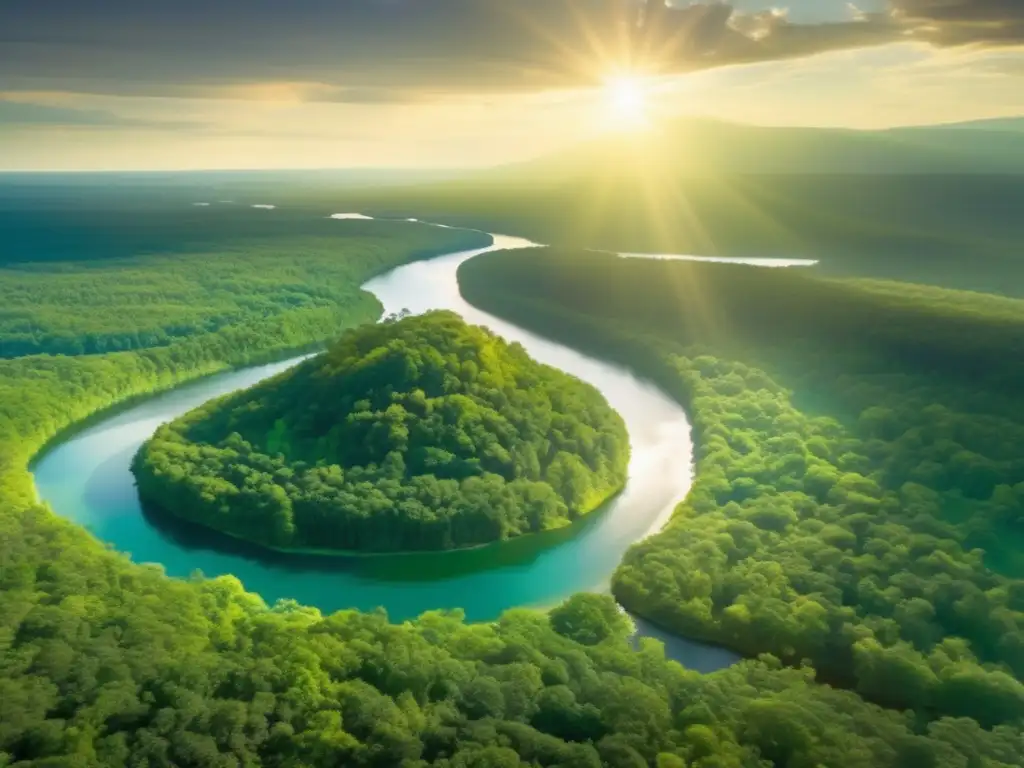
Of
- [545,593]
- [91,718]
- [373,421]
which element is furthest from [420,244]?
[91,718]

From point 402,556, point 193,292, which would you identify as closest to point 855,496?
point 402,556

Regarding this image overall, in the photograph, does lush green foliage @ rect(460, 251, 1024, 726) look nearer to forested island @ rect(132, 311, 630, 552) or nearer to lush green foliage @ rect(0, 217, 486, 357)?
forested island @ rect(132, 311, 630, 552)

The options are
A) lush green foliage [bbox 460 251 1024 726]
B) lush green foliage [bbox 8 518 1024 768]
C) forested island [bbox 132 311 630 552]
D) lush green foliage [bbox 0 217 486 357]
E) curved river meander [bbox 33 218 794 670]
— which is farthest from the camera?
lush green foliage [bbox 0 217 486 357]

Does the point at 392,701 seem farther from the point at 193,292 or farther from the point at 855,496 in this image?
the point at 193,292

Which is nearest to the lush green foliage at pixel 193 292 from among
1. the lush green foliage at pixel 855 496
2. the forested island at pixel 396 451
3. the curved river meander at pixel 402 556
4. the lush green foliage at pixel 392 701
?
the curved river meander at pixel 402 556

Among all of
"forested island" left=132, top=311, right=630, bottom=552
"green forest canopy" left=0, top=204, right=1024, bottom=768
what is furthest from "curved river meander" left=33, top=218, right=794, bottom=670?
"green forest canopy" left=0, top=204, right=1024, bottom=768

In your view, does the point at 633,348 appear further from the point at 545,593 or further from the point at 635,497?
the point at 545,593
